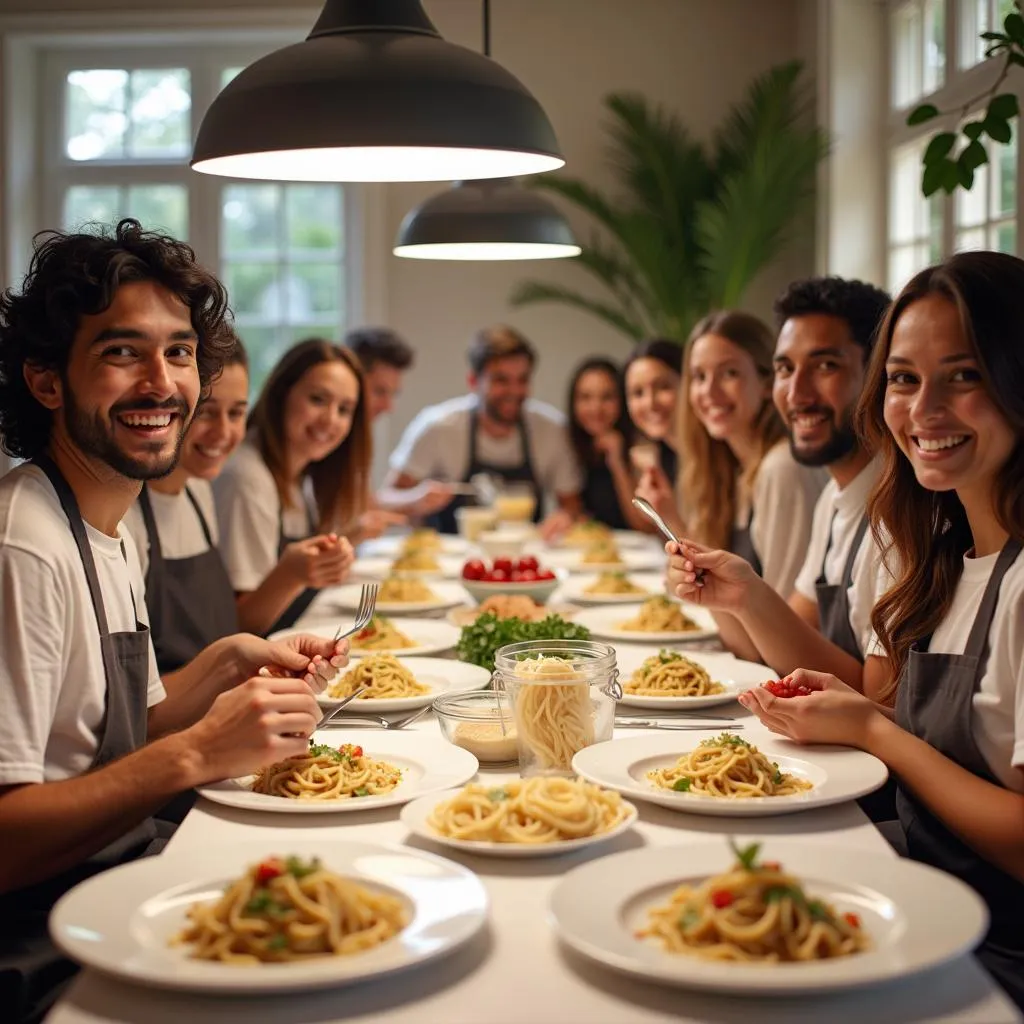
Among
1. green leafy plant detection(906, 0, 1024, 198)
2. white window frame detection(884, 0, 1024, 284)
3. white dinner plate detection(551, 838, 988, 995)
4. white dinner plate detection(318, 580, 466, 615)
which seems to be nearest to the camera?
white dinner plate detection(551, 838, 988, 995)

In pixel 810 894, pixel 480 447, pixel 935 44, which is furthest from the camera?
pixel 480 447

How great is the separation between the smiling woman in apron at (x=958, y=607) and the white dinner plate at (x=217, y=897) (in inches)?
28.4

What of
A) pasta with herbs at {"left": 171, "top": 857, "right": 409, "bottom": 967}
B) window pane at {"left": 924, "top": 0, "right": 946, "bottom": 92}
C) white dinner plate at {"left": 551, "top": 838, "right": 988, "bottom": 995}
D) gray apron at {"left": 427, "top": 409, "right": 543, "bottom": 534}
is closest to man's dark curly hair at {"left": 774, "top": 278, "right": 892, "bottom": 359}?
white dinner plate at {"left": 551, "top": 838, "right": 988, "bottom": 995}

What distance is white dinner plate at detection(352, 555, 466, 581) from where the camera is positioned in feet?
13.0

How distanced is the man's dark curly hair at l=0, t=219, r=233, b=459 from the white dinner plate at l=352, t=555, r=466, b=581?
161cm

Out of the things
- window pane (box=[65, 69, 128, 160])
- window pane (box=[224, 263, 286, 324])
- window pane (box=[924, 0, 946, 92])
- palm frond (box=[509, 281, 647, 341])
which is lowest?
palm frond (box=[509, 281, 647, 341])

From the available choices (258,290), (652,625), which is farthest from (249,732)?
(258,290)

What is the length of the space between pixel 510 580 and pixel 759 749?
1.52 metres

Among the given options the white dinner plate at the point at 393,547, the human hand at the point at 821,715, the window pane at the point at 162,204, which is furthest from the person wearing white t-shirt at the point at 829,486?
the window pane at the point at 162,204

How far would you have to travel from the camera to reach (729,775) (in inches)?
69.6

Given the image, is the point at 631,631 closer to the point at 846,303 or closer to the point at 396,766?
the point at 846,303

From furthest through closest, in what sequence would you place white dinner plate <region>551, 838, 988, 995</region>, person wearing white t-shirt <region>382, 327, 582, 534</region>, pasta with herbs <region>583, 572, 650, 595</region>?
person wearing white t-shirt <region>382, 327, 582, 534</region>, pasta with herbs <region>583, 572, 650, 595</region>, white dinner plate <region>551, 838, 988, 995</region>

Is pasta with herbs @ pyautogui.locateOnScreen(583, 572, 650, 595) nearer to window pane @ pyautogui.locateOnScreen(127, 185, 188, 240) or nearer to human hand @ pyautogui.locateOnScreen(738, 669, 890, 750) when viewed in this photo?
human hand @ pyautogui.locateOnScreen(738, 669, 890, 750)

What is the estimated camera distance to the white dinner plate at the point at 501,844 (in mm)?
1512
